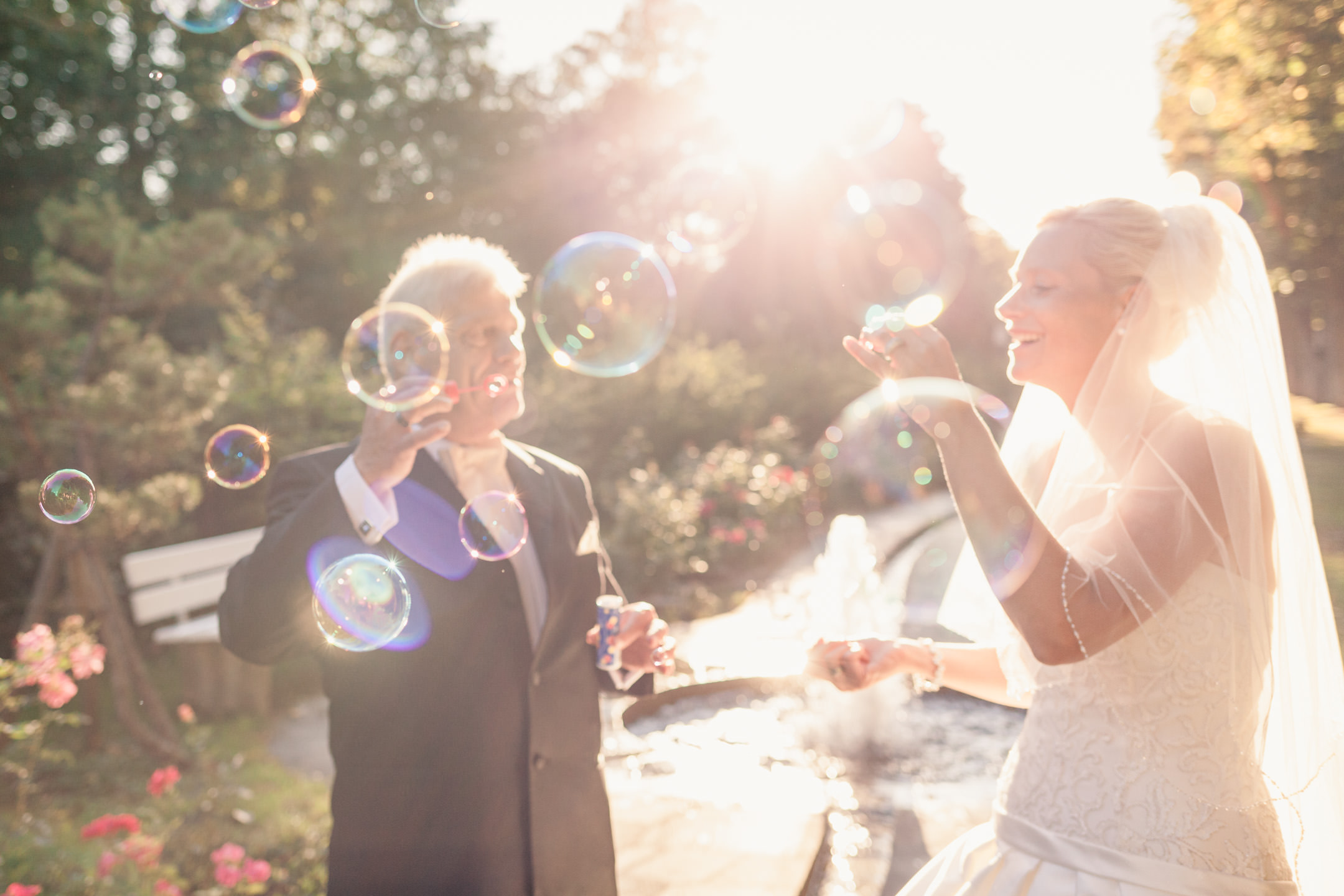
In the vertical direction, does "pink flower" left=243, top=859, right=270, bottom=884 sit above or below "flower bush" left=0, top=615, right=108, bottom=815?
below

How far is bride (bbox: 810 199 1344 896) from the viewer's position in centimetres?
183

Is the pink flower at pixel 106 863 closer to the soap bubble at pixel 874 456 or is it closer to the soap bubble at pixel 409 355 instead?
the soap bubble at pixel 409 355

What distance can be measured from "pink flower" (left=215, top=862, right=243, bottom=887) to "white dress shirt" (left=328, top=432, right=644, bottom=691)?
1.92 metres

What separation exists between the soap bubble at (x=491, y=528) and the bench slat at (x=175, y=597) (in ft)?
13.8

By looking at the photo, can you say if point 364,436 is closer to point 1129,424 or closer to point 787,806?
point 1129,424

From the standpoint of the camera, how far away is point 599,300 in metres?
4.12

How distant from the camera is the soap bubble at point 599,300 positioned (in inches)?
161

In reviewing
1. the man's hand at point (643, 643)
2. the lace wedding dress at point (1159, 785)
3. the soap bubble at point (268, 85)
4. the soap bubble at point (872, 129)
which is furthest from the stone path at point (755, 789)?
the soap bubble at point (872, 129)

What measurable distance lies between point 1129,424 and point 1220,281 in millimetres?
416

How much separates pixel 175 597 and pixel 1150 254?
649 cm

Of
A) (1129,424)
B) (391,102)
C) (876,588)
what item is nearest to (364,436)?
(1129,424)

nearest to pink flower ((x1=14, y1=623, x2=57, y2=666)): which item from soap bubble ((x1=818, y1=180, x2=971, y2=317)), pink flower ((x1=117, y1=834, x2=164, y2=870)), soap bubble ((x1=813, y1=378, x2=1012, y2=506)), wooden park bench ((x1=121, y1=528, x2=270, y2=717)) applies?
pink flower ((x1=117, y1=834, x2=164, y2=870))

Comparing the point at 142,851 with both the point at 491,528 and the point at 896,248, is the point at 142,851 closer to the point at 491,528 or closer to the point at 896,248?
the point at 491,528

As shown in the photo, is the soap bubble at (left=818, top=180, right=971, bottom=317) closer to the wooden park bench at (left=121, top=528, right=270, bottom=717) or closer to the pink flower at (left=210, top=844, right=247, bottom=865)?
the wooden park bench at (left=121, top=528, right=270, bottom=717)
